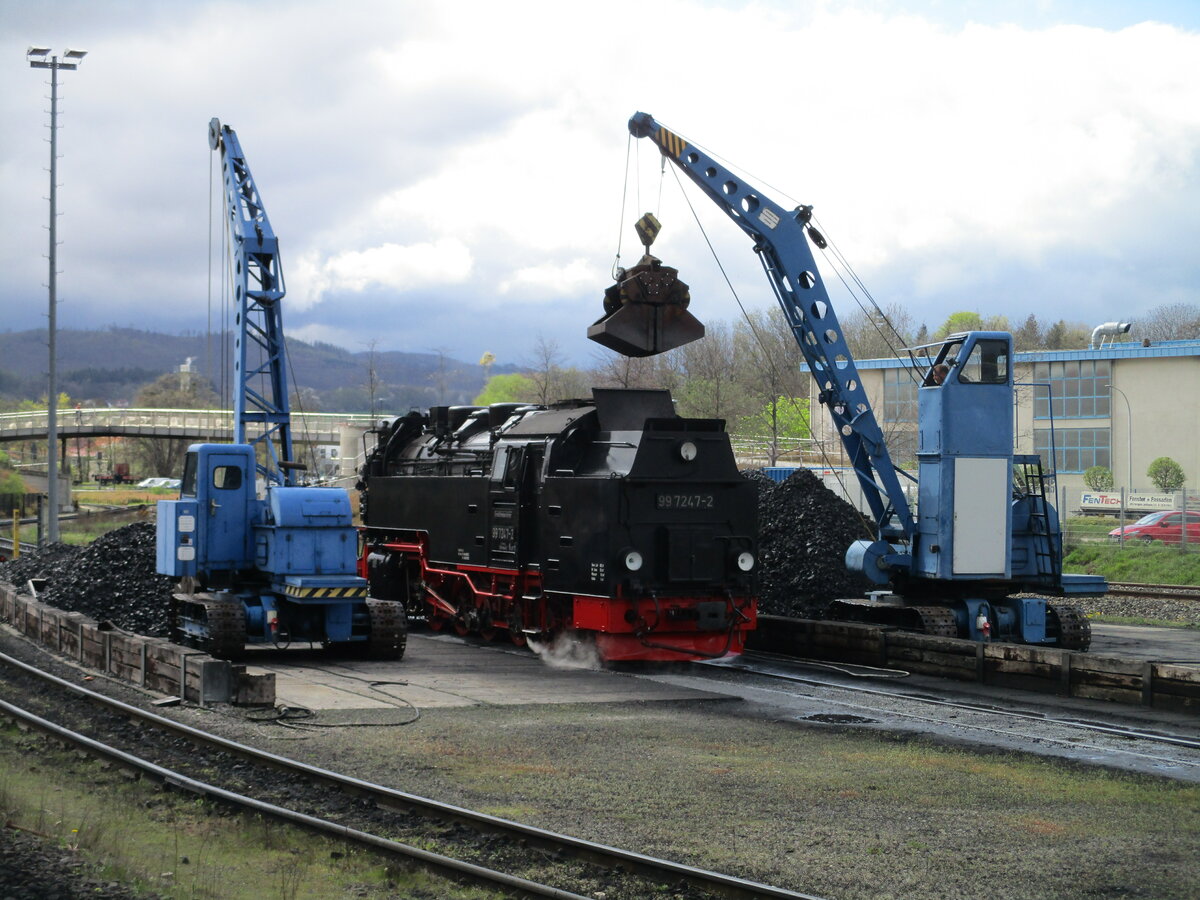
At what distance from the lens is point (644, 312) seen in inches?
675

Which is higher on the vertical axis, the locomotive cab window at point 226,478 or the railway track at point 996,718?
the locomotive cab window at point 226,478

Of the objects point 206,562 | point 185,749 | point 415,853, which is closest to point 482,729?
point 185,749

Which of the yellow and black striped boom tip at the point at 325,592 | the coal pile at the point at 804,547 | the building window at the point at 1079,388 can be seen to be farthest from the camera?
the building window at the point at 1079,388

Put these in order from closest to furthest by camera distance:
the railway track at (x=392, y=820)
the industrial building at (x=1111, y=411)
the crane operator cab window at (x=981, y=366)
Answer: the railway track at (x=392, y=820), the crane operator cab window at (x=981, y=366), the industrial building at (x=1111, y=411)

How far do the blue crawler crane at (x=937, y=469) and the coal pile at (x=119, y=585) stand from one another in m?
8.29

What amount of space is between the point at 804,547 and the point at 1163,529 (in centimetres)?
1656

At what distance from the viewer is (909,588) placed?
18375 millimetres

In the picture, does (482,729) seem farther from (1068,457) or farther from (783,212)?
(1068,457)

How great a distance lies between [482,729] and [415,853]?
4243mm

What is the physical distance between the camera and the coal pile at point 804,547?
2072 centimetres

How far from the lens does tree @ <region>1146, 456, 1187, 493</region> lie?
45.3 metres

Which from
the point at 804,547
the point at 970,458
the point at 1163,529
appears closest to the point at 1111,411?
the point at 1163,529

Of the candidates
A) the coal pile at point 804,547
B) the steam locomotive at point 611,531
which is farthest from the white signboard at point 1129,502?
the steam locomotive at point 611,531

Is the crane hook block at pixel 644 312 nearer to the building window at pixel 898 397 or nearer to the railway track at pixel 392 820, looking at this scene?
the railway track at pixel 392 820
